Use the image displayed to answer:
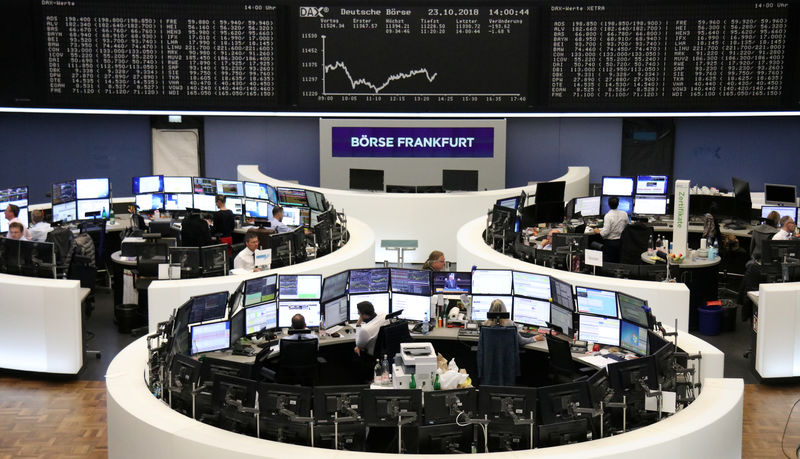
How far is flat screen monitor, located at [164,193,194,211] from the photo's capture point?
13.9 m

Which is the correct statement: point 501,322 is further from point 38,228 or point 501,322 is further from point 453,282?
point 38,228

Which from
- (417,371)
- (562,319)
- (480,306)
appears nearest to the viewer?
(417,371)

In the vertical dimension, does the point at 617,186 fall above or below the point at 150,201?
above

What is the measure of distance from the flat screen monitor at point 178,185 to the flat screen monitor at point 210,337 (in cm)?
614

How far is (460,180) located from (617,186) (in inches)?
89.6

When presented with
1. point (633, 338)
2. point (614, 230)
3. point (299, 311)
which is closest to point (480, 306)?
point (633, 338)

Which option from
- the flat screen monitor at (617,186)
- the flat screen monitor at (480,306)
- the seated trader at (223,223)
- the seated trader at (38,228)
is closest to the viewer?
the flat screen monitor at (480,306)

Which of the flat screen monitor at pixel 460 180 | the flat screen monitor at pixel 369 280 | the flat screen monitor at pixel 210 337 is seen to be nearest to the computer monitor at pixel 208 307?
the flat screen monitor at pixel 210 337

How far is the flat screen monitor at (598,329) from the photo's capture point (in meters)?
8.29

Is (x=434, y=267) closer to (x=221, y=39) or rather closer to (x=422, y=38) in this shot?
(x=422, y=38)

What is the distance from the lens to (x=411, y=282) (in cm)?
907

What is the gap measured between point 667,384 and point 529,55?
20.2 ft

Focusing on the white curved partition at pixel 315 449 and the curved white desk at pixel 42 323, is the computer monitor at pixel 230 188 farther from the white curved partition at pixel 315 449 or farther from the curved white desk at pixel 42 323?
the white curved partition at pixel 315 449

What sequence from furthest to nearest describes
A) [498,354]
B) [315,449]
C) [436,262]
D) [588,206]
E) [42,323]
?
[588,206] → [436,262] → [42,323] → [498,354] → [315,449]
